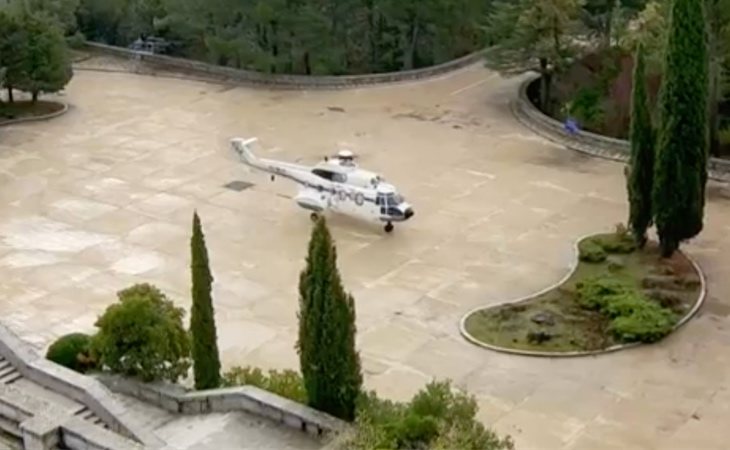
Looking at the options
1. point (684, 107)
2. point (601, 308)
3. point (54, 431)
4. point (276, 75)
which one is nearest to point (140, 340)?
point (54, 431)

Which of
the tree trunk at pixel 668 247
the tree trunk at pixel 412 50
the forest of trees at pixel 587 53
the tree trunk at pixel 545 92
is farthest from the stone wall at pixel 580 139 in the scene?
the tree trunk at pixel 668 247

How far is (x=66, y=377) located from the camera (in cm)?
2008

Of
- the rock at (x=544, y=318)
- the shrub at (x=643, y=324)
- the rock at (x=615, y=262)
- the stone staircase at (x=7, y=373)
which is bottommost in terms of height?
the rock at (x=544, y=318)

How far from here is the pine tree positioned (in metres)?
20.0

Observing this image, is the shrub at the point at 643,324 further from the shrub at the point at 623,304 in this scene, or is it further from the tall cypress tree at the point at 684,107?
the tall cypress tree at the point at 684,107

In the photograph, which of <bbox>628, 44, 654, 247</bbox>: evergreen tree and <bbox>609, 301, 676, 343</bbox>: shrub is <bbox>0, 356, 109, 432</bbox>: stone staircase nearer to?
<bbox>609, 301, 676, 343</bbox>: shrub

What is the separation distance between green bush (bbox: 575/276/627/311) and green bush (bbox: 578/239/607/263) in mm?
1670

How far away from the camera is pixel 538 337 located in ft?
81.4

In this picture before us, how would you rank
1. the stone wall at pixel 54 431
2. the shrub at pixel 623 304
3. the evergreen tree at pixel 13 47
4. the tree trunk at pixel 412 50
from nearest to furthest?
the stone wall at pixel 54 431
the shrub at pixel 623 304
the evergreen tree at pixel 13 47
the tree trunk at pixel 412 50

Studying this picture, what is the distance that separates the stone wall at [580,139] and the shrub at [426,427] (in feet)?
64.1

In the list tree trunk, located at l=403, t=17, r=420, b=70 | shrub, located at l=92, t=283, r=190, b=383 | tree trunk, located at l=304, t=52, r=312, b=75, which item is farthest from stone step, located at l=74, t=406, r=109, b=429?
tree trunk, located at l=403, t=17, r=420, b=70

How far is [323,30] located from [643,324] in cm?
2401

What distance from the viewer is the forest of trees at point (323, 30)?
148 ft

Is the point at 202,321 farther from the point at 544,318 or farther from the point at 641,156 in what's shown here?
the point at 641,156
